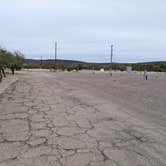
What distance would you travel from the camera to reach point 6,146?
19.8 ft

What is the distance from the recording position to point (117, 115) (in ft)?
32.9

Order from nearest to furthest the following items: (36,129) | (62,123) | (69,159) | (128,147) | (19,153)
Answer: (69,159)
(19,153)
(128,147)
(36,129)
(62,123)

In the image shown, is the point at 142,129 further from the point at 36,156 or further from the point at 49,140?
the point at 36,156

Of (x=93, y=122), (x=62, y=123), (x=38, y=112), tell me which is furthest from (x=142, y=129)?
(x=38, y=112)

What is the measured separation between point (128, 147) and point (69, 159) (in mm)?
1427

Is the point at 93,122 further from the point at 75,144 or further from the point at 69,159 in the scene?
the point at 69,159

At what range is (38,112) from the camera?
10492 mm

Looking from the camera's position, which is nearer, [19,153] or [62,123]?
[19,153]

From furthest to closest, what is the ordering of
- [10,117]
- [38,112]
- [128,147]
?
[38,112] → [10,117] → [128,147]

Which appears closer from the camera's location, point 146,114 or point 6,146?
point 6,146

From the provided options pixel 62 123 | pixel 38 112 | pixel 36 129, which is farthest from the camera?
pixel 38 112

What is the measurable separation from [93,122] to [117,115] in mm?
1637

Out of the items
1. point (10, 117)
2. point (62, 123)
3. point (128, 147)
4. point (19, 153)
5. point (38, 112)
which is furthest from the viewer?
point (38, 112)

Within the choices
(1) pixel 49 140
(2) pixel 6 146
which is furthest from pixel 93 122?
(2) pixel 6 146
